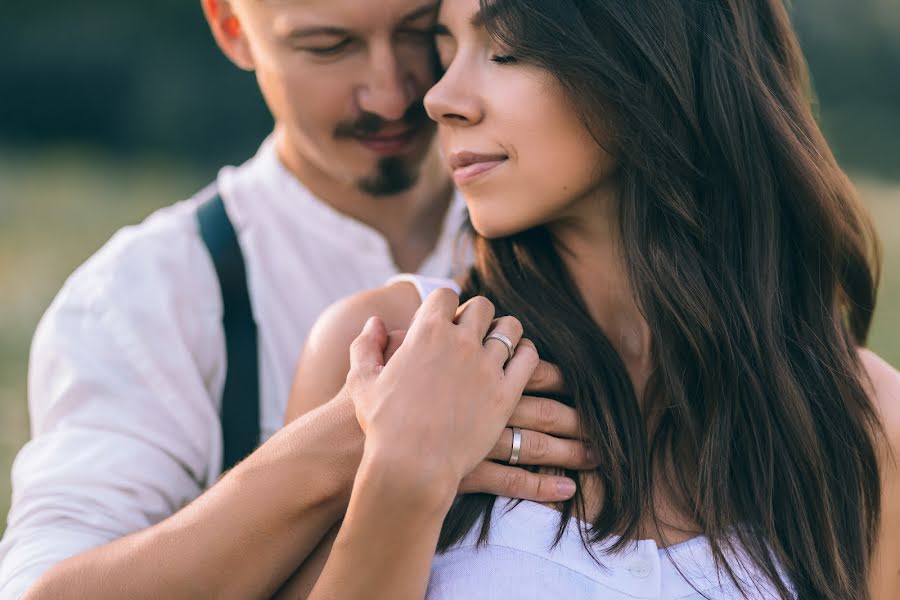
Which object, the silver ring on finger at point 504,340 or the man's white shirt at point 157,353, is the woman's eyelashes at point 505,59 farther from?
the man's white shirt at point 157,353

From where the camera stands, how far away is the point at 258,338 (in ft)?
9.18

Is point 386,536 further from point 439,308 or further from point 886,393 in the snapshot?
point 886,393

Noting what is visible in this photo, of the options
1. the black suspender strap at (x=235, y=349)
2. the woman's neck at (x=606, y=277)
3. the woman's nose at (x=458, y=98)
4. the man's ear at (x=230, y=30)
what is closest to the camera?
the woman's nose at (x=458, y=98)

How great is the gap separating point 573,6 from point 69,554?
1.49 metres

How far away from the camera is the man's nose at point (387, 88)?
8.75 feet

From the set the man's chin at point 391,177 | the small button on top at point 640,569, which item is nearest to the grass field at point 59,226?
the man's chin at point 391,177

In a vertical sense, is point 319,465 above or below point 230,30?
below

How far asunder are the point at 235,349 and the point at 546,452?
1077mm

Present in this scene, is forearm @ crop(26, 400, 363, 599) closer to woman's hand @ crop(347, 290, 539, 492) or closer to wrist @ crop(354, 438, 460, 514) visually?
woman's hand @ crop(347, 290, 539, 492)

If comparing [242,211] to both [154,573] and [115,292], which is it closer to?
[115,292]

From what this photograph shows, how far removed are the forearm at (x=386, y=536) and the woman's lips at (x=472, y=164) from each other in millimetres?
665

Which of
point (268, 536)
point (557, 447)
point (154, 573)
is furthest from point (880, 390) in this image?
point (154, 573)

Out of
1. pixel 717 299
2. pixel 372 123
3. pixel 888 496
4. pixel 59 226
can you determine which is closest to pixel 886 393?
pixel 888 496

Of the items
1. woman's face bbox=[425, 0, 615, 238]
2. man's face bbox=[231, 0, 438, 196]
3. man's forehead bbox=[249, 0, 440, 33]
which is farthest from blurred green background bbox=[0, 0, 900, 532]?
woman's face bbox=[425, 0, 615, 238]
